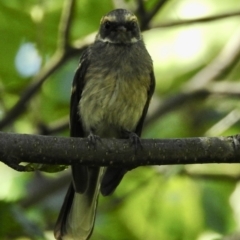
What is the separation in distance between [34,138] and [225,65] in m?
Answer: 2.69

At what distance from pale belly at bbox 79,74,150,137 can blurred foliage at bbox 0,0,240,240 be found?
17.1 inches

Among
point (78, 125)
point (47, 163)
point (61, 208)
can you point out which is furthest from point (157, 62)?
point (47, 163)

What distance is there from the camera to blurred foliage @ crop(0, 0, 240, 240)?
17.9ft

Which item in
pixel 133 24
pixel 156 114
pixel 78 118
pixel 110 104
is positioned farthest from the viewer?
pixel 156 114

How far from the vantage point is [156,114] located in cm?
631

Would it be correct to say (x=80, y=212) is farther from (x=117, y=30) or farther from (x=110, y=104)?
(x=117, y=30)

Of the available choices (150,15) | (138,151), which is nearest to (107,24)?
(150,15)

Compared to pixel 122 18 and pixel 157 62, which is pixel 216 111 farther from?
pixel 122 18

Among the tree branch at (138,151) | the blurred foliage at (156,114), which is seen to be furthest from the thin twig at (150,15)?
the tree branch at (138,151)

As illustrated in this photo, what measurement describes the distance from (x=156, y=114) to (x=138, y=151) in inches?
86.5

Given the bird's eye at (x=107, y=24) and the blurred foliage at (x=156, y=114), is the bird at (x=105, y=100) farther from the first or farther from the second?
the blurred foliage at (x=156, y=114)

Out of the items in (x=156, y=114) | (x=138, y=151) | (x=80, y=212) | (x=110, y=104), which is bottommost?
(x=80, y=212)

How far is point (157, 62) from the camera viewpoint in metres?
6.09

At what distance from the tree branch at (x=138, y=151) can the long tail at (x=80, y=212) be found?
131 cm
